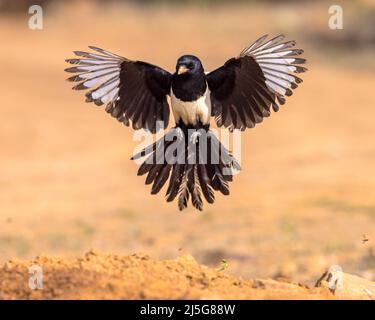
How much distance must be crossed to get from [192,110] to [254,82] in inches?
18.6

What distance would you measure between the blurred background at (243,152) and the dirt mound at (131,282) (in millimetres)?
1187

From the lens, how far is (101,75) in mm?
5945

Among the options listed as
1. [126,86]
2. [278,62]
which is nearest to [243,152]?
[126,86]

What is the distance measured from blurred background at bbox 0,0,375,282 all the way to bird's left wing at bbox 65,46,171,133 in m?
1.54

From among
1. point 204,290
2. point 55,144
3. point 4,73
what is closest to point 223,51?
point 4,73

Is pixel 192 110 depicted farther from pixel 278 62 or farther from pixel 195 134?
pixel 278 62

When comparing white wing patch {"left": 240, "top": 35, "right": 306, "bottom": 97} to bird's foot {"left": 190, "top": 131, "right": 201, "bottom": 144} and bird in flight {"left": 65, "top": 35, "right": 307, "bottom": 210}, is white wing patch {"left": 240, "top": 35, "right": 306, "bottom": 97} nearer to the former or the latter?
bird in flight {"left": 65, "top": 35, "right": 307, "bottom": 210}

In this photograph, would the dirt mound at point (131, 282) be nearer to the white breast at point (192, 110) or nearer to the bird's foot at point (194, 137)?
the bird's foot at point (194, 137)

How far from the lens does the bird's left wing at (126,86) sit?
19.4ft

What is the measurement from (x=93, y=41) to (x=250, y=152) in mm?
8431

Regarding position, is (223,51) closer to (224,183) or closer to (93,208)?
(93,208)

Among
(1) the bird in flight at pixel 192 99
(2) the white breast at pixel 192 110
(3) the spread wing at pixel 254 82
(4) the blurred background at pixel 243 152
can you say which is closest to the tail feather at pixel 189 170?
(1) the bird in flight at pixel 192 99

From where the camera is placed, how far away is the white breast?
18.5 ft

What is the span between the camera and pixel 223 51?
19844 mm
